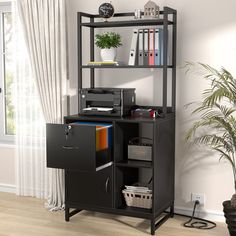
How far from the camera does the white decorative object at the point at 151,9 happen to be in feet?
12.6

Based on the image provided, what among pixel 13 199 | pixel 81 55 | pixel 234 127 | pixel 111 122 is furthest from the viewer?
pixel 13 199

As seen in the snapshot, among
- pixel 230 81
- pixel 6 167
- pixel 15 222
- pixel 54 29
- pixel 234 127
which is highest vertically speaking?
pixel 54 29

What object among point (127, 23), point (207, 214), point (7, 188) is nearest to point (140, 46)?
point (127, 23)

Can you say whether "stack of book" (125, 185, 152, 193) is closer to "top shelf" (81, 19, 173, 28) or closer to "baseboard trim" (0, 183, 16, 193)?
"top shelf" (81, 19, 173, 28)

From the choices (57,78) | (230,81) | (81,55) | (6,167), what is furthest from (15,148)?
(230,81)

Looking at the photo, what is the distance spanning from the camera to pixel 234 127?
3584 millimetres

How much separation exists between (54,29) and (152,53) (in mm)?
976

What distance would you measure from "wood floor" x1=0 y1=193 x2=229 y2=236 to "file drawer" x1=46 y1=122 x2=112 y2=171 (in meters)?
0.54

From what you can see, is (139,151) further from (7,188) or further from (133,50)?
(7,188)

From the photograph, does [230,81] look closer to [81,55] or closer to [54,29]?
[81,55]

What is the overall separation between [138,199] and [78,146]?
0.70 metres

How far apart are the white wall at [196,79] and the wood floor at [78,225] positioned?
0.30 meters

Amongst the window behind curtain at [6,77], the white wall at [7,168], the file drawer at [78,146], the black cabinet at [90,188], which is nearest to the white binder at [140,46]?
the file drawer at [78,146]

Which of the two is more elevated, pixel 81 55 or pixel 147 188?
pixel 81 55
